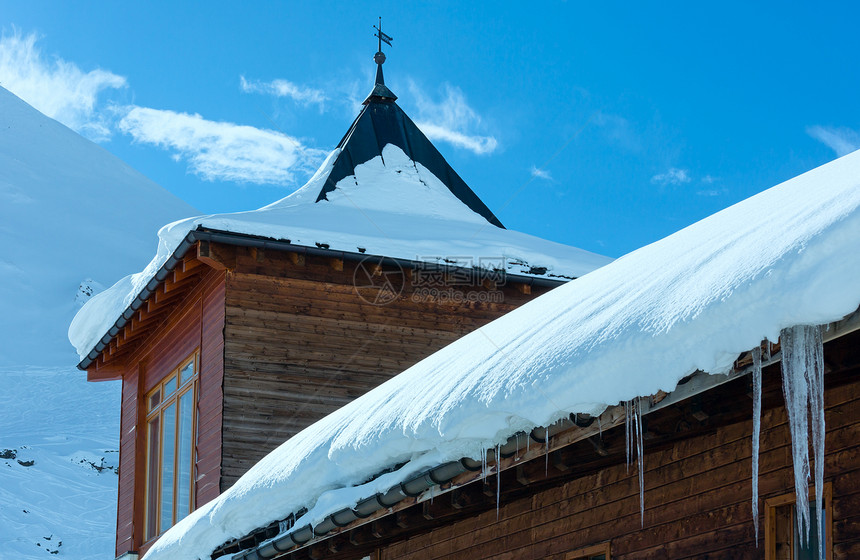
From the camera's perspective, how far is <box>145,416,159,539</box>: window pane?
562 inches

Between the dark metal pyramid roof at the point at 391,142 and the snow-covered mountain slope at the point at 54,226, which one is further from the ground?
the snow-covered mountain slope at the point at 54,226

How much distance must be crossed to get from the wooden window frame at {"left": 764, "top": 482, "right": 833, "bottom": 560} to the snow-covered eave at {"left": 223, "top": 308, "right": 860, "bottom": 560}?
784 millimetres

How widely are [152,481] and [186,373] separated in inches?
80.4

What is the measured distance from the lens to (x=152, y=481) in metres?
14.5

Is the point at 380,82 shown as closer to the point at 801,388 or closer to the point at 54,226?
the point at 801,388

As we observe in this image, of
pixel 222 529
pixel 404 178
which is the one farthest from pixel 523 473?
pixel 404 178

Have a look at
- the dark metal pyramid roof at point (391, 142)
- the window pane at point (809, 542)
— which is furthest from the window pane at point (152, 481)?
the window pane at point (809, 542)

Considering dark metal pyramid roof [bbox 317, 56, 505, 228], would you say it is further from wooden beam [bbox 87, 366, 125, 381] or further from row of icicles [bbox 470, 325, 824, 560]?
row of icicles [bbox 470, 325, 824, 560]

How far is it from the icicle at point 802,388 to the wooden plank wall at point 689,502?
46 cm

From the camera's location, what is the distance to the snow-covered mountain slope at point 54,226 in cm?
12219

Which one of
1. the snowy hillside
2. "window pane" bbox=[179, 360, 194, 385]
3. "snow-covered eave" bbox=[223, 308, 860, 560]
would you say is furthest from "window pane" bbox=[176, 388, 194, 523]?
the snowy hillside

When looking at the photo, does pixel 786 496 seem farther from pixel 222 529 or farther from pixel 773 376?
pixel 222 529

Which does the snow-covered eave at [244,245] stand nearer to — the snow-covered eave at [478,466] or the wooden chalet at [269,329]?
the wooden chalet at [269,329]

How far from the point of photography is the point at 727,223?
5578mm
